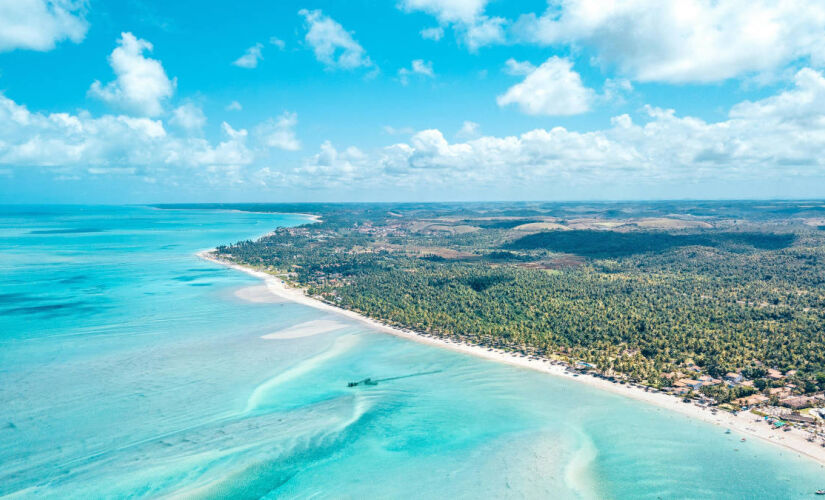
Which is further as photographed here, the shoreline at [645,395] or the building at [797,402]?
the building at [797,402]

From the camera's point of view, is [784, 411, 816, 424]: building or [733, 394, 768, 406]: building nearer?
[784, 411, 816, 424]: building

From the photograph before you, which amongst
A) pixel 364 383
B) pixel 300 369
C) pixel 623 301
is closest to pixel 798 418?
pixel 623 301

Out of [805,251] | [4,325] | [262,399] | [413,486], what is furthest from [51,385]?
[805,251]

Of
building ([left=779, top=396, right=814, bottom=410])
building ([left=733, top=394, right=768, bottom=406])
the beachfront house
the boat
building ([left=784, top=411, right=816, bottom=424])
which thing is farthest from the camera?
the boat

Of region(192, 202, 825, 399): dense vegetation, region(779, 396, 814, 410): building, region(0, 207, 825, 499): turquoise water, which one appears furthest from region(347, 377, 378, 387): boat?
region(779, 396, 814, 410): building

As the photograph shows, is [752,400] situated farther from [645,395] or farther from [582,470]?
[582,470]

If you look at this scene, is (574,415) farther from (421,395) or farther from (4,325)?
(4,325)

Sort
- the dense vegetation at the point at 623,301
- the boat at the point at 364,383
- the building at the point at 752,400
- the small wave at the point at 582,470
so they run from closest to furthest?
the small wave at the point at 582,470 → the building at the point at 752,400 → the boat at the point at 364,383 → the dense vegetation at the point at 623,301

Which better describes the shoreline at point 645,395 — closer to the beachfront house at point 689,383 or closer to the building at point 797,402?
the beachfront house at point 689,383

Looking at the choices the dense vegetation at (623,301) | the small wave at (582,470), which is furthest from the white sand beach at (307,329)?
the small wave at (582,470)

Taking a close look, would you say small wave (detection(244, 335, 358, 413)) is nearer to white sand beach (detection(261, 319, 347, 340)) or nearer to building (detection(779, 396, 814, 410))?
white sand beach (detection(261, 319, 347, 340))
